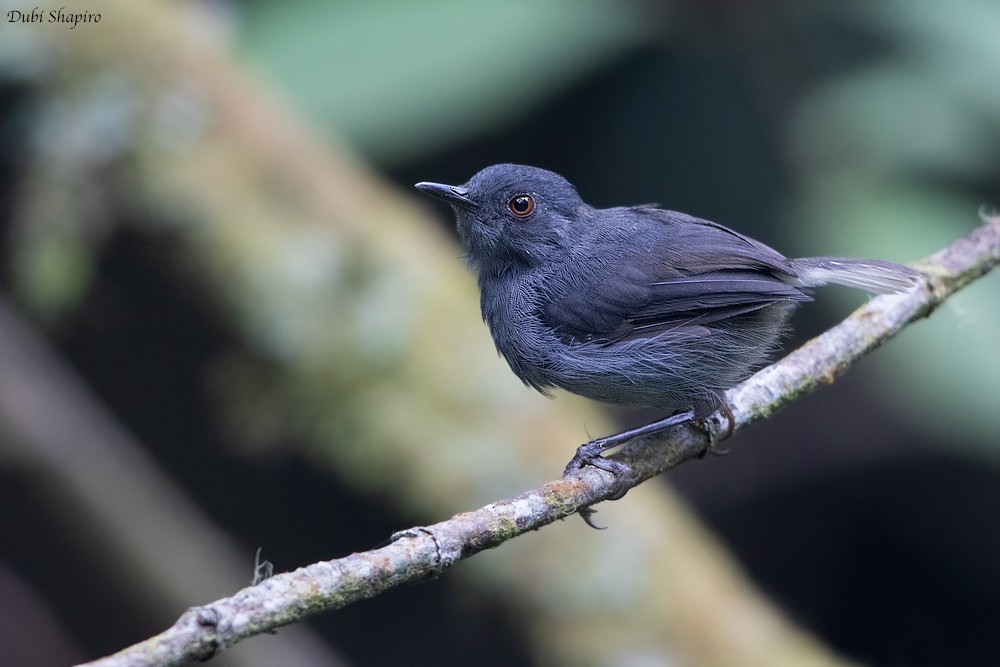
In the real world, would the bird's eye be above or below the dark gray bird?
above

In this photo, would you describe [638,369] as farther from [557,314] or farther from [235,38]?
[235,38]

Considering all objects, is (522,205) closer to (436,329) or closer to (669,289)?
(669,289)

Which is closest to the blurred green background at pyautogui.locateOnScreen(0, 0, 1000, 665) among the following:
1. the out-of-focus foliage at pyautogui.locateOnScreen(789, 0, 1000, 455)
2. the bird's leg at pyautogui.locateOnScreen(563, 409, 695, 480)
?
the out-of-focus foliage at pyautogui.locateOnScreen(789, 0, 1000, 455)

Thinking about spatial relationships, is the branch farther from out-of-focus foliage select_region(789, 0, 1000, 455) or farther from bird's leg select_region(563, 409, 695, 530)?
out-of-focus foliage select_region(789, 0, 1000, 455)

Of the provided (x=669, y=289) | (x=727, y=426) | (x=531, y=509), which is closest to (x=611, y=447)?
(x=727, y=426)

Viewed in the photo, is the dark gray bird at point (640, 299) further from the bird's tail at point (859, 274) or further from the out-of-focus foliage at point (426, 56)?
the out-of-focus foliage at point (426, 56)

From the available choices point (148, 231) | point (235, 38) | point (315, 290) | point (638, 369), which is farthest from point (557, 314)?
point (235, 38)

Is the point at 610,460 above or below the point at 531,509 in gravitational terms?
above

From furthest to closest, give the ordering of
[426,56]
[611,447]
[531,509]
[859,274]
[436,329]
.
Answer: [426,56]
[436,329]
[859,274]
[611,447]
[531,509]
